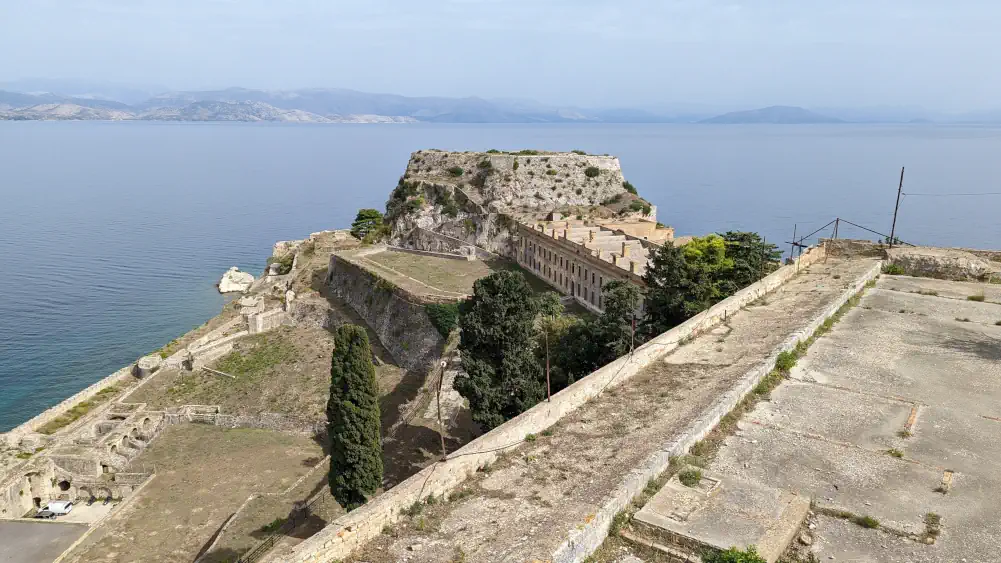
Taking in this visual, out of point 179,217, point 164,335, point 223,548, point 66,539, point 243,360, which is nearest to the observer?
point 223,548

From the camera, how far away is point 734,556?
11758mm

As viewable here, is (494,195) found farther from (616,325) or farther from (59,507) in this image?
(59,507)

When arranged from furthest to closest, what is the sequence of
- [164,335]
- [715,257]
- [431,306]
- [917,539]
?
1. [164,335]
2. [431,306]
3. [715,257]
4. [917,539]

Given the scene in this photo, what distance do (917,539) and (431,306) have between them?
120 ft

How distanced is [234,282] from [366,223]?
17.5 m

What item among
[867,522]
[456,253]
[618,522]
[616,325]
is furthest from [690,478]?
[456,253]

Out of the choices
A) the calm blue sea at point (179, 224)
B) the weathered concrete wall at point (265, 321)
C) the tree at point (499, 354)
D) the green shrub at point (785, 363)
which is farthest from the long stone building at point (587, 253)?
the calm blue sea at point (179, 224)

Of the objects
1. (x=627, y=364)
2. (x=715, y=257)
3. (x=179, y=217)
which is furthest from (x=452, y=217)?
(x=179, y=217)

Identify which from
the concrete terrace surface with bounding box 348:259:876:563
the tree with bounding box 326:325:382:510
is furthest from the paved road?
the concrete terrace surface with bounding box 348:259:876:563

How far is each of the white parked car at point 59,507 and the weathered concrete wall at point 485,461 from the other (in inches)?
903

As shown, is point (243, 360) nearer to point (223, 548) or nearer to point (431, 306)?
point (431, 306)

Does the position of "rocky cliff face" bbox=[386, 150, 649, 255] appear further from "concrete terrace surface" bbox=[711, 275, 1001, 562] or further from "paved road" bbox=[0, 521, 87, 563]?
"concrete terrace surface" bbox=[711, 275, 1001, 562]

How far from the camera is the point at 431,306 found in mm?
47094

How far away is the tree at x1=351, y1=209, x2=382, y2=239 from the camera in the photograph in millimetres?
81312
